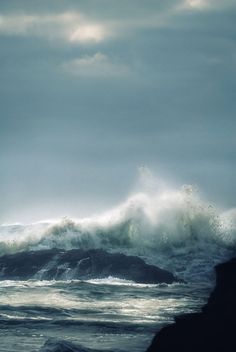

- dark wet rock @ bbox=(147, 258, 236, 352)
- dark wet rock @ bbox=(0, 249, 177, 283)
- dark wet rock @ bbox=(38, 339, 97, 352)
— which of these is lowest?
dark wet rock @ bbox=(38, 339, 97, 352)

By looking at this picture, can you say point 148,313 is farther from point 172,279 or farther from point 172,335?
point 172,279

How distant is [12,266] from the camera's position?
105 metres

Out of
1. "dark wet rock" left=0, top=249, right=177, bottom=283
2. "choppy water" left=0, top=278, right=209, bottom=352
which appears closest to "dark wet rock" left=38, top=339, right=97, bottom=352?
"choppy water" left=0, top=278, right=209, bottom=352

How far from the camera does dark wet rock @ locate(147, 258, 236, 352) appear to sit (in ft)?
42.4

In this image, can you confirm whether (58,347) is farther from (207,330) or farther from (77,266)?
(77,266)

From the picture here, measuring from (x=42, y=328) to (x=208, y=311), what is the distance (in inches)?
783

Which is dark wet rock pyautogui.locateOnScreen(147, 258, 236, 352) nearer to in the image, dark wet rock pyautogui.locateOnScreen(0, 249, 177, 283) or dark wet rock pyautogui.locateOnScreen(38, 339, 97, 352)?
dark wet rock pyautogui.locateOnScreen(38, 339, 97, 352)

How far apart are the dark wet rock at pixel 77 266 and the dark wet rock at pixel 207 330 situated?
7292 cm

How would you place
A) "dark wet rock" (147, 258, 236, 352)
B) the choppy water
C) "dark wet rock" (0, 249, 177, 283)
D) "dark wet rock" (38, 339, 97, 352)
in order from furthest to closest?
"dark wet rock" (0, 249, 177, 283)
the choppy water
"dark wet rock" (38, 339, 97, 352)
"dark wet rock" (147, 258, 236, 352)

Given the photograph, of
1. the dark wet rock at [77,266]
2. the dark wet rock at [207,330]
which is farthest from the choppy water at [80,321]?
the dark wet rock at [77,266]

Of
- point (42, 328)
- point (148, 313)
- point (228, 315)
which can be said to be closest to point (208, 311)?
point (228, 315)

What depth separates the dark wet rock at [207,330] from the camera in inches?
509

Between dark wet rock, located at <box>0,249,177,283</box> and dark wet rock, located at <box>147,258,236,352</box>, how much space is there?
239 ft

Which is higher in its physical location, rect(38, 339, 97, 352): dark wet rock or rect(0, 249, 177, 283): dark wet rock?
rect(0, 249, 177, 283): dark wet rock
